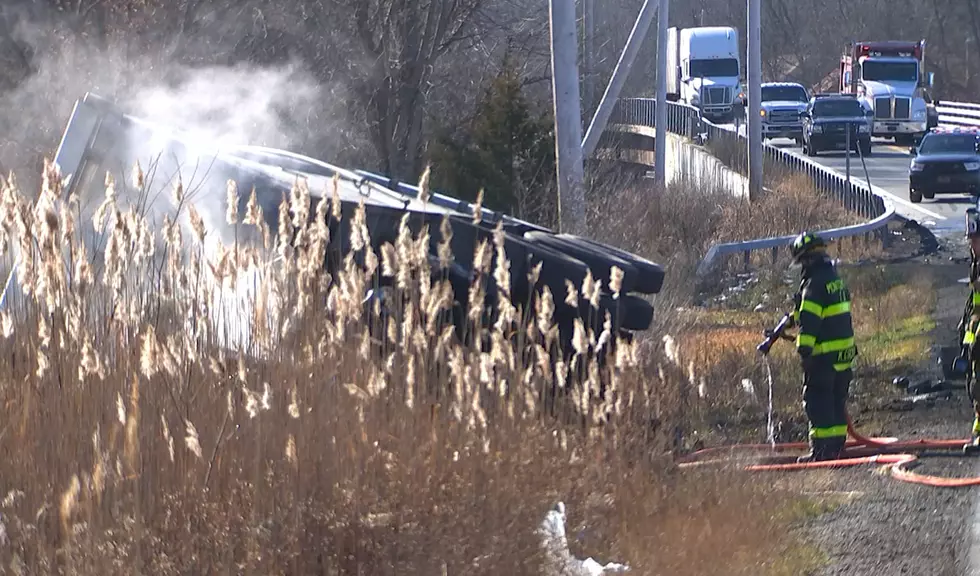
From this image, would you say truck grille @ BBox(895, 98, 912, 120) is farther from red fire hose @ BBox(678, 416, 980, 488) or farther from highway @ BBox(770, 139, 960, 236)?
red fire hose @ BBox(678, 416, 980, 488)

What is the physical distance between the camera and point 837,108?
1606 inches

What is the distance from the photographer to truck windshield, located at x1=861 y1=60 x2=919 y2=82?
46438mm

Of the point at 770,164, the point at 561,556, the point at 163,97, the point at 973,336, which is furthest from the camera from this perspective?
the point at 770,164

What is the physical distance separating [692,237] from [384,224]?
1396cm

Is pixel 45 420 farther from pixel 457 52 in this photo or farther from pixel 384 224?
pixel 457 52

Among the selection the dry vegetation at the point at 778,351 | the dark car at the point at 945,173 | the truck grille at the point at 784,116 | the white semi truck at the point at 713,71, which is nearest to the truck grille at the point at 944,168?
the dark car at the point at 945,173

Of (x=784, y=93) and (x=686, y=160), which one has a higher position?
(x=784, y=93)

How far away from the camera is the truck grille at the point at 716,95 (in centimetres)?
5275

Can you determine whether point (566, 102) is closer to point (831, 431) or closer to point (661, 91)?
point (831, 431)

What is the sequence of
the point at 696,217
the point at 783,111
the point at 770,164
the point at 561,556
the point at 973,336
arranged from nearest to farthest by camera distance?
the point at 561,556
the point at 973,336
the point at 696,217
the point at 770,164
the point at 783,111

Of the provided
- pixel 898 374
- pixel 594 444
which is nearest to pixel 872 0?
pixel 898 374

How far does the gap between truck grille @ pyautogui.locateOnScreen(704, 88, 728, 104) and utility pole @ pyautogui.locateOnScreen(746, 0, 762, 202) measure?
911 inches

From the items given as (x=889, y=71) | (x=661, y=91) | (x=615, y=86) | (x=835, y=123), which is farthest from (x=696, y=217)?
(x=889, y=71)

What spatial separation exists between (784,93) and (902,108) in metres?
5.64
